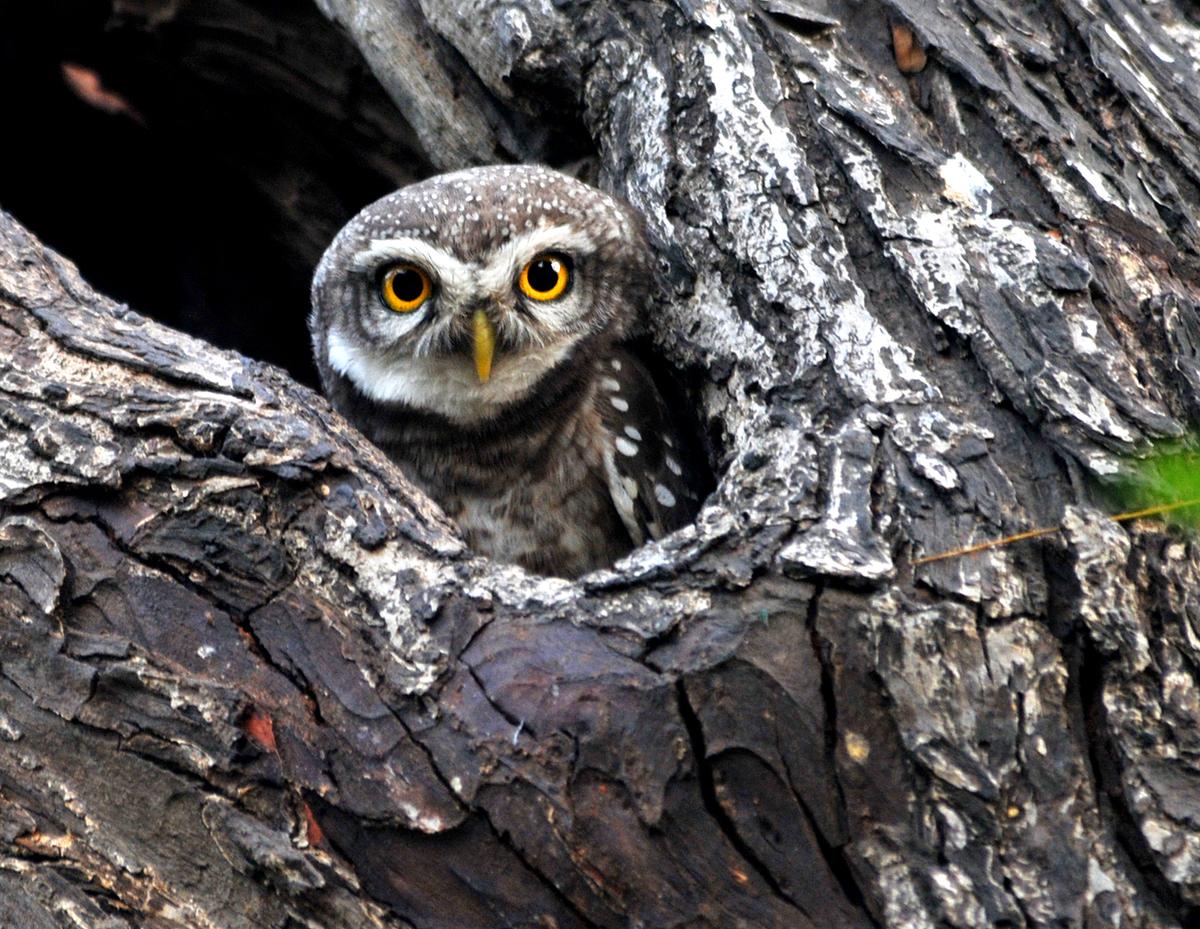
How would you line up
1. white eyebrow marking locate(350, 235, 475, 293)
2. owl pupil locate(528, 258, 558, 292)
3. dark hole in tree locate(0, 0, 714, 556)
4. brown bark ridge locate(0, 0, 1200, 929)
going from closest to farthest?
brown bark ridge locate(0, 0, 1200, 929) < white eyebrow marking locate(350, 235, 475, 293) < owl pupil locate(528, 258, 558, 292) < dark hole in tree locate(0, 0, 714, 556)

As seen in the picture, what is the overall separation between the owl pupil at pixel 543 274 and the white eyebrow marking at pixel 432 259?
160 mm

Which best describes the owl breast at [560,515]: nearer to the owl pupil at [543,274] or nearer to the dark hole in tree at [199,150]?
the owl pupil at [543,274]

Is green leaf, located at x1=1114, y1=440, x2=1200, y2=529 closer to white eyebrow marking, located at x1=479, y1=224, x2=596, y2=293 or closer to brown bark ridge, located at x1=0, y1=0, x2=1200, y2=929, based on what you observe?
brown bark ridge, located at x1=0, y1=0, x2=1200, y2=929

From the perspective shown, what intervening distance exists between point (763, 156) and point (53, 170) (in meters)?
2.59

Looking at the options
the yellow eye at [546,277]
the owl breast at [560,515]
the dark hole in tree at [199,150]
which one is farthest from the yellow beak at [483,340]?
the dark hole in tree at [199,150]

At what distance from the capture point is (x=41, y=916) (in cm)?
196

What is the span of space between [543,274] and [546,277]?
1cm

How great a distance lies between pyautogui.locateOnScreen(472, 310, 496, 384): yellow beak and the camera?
283cm

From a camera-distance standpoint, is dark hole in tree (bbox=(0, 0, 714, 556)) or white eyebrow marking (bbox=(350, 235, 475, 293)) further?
dark hole in tree (bbox=(0, 0, 714, 556))

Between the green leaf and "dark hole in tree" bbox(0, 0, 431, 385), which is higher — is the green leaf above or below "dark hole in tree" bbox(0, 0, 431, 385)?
above

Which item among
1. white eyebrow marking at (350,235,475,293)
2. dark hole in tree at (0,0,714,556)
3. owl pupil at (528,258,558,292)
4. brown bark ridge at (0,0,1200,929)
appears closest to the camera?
brown bark ridge at (0,0,1200,929)

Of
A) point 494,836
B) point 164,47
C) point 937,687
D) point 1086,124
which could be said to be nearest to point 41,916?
point 494,836

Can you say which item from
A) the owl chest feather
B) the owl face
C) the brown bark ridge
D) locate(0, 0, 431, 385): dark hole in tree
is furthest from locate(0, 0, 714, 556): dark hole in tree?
the brown bark ridge

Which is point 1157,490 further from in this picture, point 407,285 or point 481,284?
point 407,285
